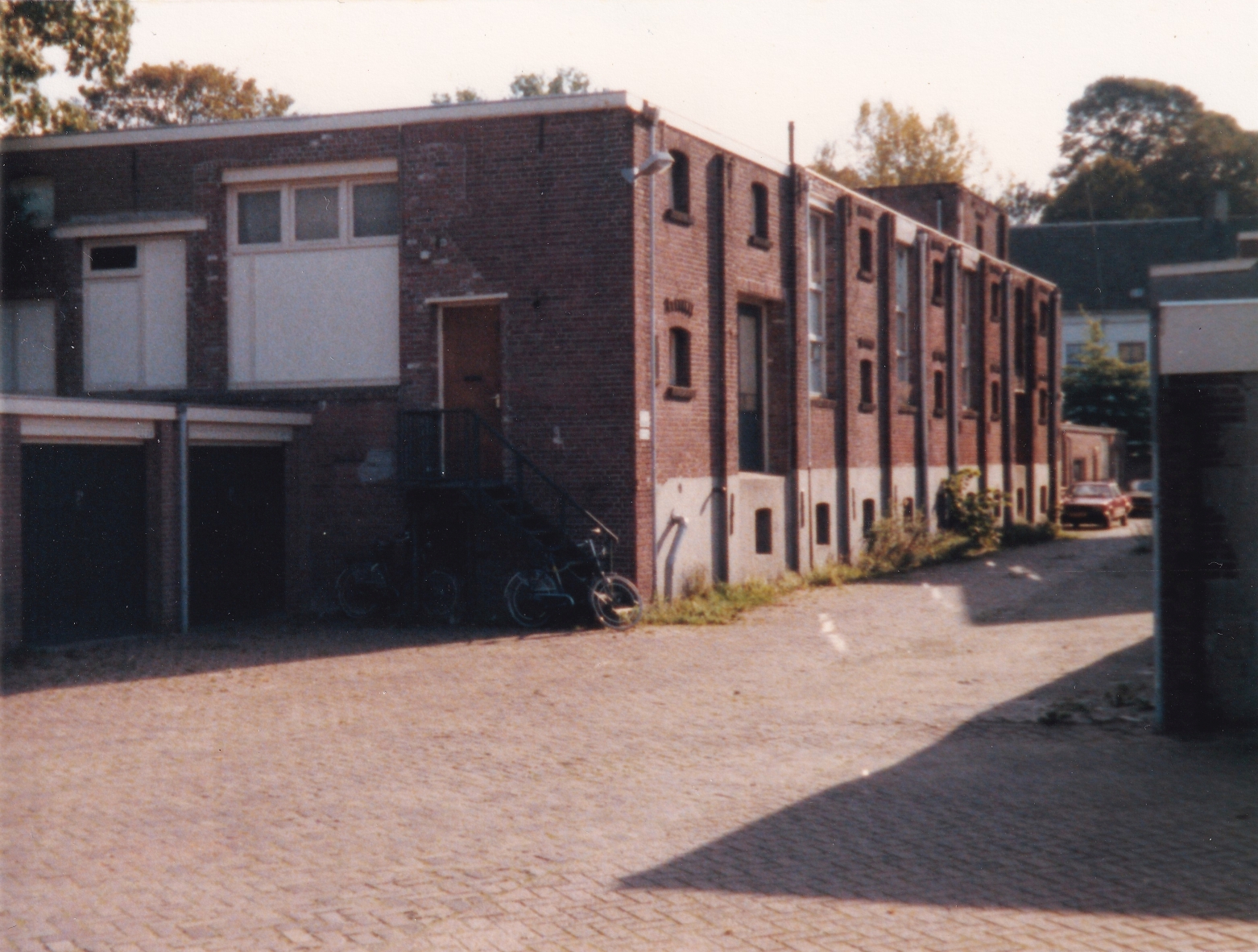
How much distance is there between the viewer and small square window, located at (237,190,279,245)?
20.1 m

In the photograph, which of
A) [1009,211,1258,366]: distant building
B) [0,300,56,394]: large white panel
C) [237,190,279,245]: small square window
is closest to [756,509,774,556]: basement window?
[237,190,279,245]: small square window

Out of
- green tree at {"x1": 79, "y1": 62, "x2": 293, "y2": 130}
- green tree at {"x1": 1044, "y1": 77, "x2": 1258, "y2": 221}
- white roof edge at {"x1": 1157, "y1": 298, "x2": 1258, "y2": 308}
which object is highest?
green tree at {"x1": 1044, "y1": 77, "x2": 1258, "y2": 221}

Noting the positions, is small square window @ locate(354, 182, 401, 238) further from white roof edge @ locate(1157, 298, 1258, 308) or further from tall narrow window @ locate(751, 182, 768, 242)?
white roof edge @ locate(1157, 298, 1258, 308)

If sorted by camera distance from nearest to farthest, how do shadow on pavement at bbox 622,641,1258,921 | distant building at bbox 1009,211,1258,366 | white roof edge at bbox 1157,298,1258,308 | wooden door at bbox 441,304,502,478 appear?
shadow on pavement at bbox 622,641,1258,921
white roof edge at bbox 1157,298,1258,308
wooden door at bbox 441,304,502,478
distant building at bbox 1009,211,1258,366

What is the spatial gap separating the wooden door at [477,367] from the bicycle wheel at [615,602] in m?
2.86

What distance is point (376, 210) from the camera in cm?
1969

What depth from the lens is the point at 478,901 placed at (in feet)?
20.6

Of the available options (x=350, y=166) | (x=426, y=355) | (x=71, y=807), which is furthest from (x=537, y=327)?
(x=71, y=807)

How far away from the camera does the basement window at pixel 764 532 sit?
74.7 feet

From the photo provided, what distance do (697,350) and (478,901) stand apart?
1487 centimetres

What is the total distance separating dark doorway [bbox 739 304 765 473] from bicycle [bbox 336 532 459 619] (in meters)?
6.62

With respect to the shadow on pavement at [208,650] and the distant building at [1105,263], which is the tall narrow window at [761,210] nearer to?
the shadow on pavement at [208,650]

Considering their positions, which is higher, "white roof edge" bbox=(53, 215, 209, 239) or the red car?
"white roof edge" bbox=(53, 215, 209, 239)

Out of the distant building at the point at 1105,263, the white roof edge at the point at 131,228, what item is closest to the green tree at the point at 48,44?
the white roof edge at the point at 131,228
